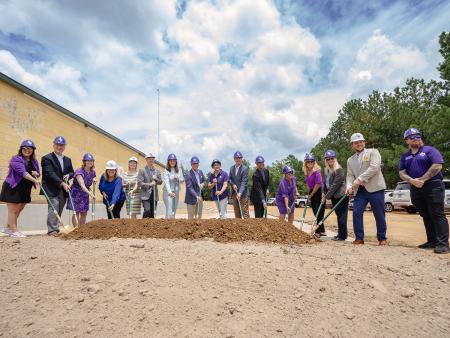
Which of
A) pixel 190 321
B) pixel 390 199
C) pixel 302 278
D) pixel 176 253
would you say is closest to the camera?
pixel 190 321

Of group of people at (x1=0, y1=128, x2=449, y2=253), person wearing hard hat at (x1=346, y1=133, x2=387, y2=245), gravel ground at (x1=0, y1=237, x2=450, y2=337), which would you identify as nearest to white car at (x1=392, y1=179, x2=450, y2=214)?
group of people at (x1=0, y1=128, x2=449, y2=253)

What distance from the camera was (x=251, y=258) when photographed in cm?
323

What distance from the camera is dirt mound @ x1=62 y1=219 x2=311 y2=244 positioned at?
4.30m

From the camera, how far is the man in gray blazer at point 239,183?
21.0 feet

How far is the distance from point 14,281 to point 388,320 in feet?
10.8

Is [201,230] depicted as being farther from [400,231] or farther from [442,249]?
[400,231]

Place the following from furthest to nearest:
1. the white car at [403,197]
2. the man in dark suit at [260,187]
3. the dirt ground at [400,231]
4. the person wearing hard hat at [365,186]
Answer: the white car at [403,197]
the man in dark suit at [260,187]
the dirt ground at [400,231]
the person wearing hard hat at [365,186]

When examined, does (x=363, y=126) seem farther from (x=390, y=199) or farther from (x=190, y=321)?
(x=190, y=321)

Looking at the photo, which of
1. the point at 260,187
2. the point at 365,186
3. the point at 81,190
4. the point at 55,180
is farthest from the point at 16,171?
the point at 365,186

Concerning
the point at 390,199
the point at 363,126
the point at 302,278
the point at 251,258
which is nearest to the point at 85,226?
the point at 251,258

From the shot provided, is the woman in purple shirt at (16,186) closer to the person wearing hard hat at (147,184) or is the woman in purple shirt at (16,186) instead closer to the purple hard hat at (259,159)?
the person wearing hard hat at (147,184)

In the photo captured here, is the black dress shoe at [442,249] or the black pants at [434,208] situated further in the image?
the black pants at [434,208]

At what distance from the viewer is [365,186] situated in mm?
4668

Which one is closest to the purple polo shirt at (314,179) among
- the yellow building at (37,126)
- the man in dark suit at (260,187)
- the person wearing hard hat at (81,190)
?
the man in dark suit at (260,187)
